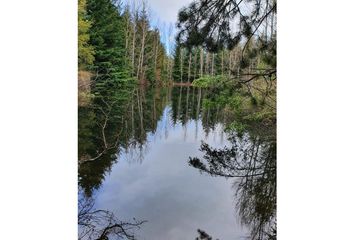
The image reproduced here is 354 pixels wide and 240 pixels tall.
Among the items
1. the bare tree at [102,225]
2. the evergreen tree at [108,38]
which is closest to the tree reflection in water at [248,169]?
the bare tree at [102,225]

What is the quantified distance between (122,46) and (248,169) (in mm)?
1010

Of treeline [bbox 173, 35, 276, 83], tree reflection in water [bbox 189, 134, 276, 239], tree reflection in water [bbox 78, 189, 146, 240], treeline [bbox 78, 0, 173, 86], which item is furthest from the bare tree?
treeline [bbox 173, 35, 276, 83]

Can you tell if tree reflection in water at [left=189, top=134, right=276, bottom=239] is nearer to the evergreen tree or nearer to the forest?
the forest

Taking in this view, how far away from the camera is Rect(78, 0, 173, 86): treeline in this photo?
205 centimetres

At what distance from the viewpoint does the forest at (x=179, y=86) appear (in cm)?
205

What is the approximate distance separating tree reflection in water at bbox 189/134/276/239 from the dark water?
0.01m

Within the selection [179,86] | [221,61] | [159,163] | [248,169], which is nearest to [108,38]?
[179,86]

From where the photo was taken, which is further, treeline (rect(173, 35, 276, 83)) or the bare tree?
treeline (rect(173, 35, 276, 83))

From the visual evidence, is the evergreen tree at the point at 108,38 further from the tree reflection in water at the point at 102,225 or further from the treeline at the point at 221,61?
the tree reflection in water at the point at 102,225

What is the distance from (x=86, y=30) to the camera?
2.05m

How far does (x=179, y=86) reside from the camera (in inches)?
82.6

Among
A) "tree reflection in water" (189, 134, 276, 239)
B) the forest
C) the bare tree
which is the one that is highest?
the forest
